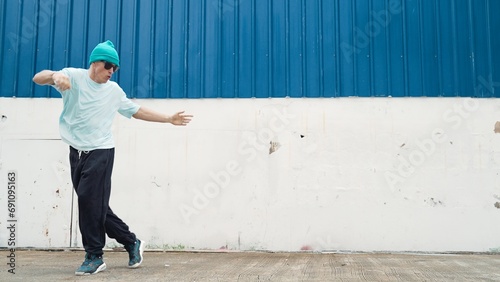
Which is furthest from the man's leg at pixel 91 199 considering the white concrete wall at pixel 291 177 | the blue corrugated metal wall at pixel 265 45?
the blue corrugated metal wall at pixel 265 45

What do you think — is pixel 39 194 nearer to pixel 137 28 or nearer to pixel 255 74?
pixel 137 28

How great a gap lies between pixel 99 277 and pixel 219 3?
3.29m

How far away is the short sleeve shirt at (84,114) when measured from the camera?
132 inches

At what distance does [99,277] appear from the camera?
315 centimetres

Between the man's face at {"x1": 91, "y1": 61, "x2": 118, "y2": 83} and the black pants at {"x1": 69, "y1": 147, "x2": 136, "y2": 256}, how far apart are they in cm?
49

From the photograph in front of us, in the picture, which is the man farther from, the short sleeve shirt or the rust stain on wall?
the rust stain on wall

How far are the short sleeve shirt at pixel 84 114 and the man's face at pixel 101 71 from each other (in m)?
0.04

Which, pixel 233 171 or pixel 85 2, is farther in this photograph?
pixel 85 2

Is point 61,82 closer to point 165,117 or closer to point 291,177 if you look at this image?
point 165,117

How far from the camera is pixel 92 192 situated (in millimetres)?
3275

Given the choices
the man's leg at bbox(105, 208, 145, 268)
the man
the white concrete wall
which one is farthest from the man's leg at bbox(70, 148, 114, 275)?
the white concrete wall

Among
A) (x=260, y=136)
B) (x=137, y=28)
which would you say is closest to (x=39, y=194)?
(x=137, y=28)

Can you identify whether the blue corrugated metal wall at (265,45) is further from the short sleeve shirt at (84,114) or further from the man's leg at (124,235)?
the man's leg at (124,235)

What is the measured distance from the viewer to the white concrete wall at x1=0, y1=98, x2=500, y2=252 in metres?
4.94
